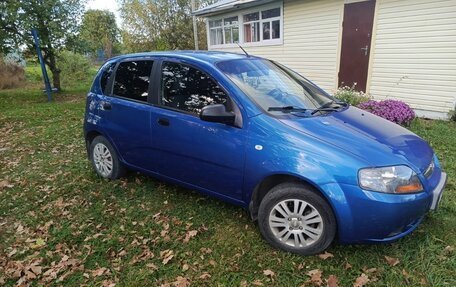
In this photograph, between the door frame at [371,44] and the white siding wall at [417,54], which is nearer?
the white siding wall at [417,54]

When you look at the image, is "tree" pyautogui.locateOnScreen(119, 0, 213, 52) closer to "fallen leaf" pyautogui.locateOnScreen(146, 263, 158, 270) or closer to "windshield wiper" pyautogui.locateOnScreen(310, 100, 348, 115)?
"windshield wiper" pyautogui.locateOnScreen(310, 100, 348, 115)

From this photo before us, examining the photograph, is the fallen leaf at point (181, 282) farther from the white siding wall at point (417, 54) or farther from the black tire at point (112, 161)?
the white siding wall at point (417, 54)

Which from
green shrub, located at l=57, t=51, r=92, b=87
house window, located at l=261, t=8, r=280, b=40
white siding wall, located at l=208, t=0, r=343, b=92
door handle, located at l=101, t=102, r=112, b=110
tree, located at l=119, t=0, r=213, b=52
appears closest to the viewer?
door handle, located at l=101, t=102, r=112, b=110

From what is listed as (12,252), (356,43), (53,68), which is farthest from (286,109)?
(53,68)

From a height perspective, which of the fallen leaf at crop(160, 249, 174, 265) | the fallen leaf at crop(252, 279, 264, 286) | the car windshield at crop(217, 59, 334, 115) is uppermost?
the car windshield at crop(217, 59, 334, 115)

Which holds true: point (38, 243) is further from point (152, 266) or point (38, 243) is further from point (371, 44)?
point (371, 44)

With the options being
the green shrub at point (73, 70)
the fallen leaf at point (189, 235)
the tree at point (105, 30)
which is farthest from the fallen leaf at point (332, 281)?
the tree at point (105, 30)

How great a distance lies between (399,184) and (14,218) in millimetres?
3900

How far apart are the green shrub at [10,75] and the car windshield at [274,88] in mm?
15649

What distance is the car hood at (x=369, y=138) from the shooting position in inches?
100

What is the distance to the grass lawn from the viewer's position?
8.65ft

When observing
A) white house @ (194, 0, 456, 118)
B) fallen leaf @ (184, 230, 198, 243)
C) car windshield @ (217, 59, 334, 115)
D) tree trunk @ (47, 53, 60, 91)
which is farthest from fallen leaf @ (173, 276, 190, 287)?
tree trunk @ (47, 53, 60, 91)

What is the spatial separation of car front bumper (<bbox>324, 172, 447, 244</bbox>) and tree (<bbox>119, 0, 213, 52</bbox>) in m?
21.3

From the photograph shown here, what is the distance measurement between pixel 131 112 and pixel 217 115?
4.46 ft
